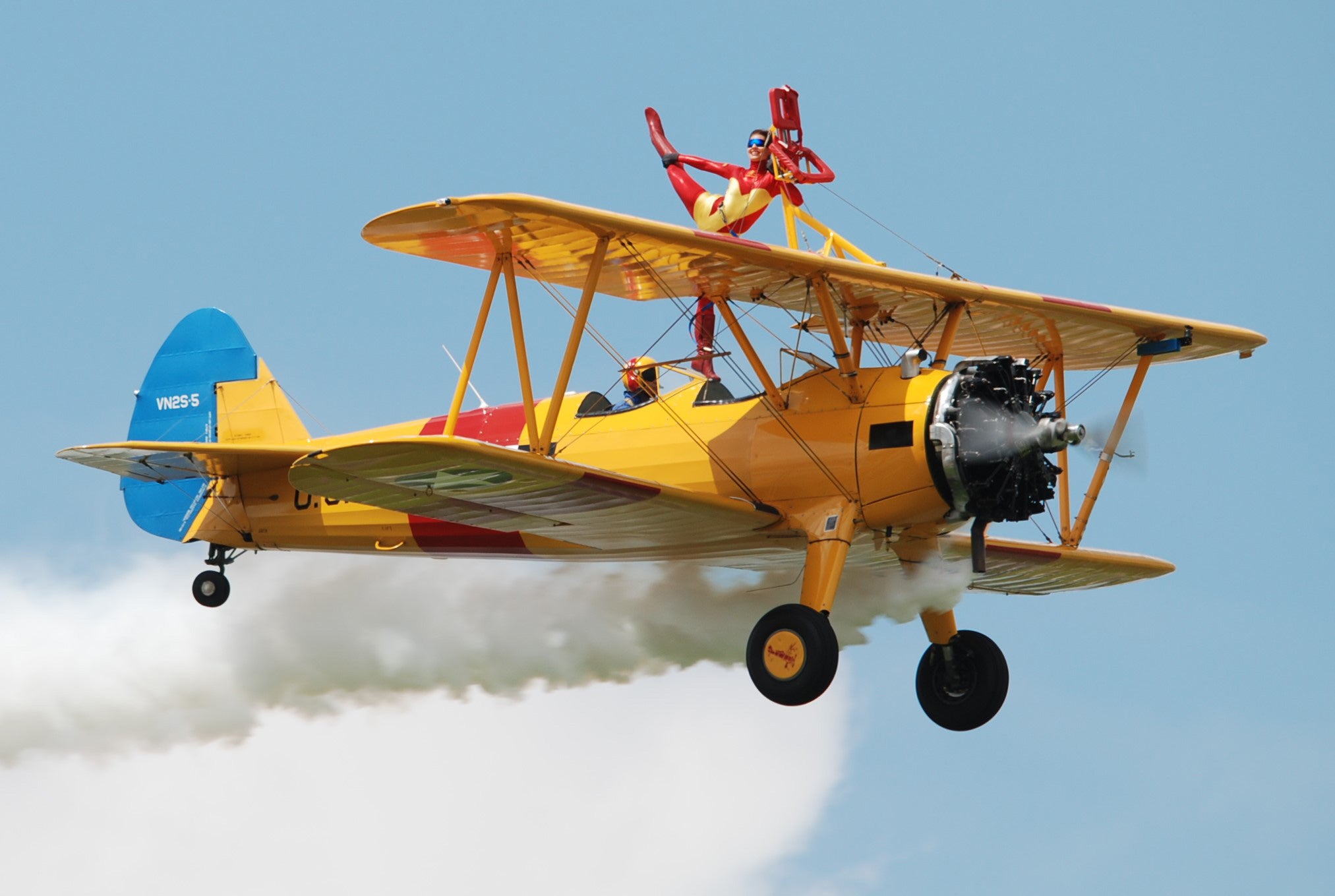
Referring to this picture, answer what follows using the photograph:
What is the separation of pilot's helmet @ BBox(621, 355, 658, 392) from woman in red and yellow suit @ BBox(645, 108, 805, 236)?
1.65 m

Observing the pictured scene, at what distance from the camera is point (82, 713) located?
19.5 metres

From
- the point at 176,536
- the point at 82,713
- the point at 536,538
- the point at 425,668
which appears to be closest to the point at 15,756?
the point at 82,713

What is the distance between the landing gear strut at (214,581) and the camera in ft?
59.2

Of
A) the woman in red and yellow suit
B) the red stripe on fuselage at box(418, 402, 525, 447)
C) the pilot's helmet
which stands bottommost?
the red stripe on fuselage at box(418, 402, 525, 447)

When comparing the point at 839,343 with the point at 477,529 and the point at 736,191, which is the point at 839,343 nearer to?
the point at 736,191

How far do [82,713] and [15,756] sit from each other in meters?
0.71

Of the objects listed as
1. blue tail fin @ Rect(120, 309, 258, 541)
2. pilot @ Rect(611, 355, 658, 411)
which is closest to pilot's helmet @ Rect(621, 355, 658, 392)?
pilot @ Rect(611, 355, 658, 411)

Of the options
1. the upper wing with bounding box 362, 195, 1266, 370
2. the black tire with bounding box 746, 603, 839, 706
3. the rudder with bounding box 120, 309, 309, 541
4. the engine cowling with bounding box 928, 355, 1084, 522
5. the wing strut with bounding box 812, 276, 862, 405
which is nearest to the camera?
the black tire with bounding box 746, 603, 839, 706

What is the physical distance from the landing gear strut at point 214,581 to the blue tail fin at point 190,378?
3.76 ft

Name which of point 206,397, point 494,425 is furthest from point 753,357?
point 206,397

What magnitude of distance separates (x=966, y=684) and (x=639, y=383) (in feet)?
11.8

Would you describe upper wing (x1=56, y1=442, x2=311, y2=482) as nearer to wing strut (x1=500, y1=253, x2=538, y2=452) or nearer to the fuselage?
the fuselage

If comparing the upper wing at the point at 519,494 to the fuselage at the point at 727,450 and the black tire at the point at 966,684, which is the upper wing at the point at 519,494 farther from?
the black tire at the point at 966,684

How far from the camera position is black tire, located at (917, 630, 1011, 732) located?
16.5 m
